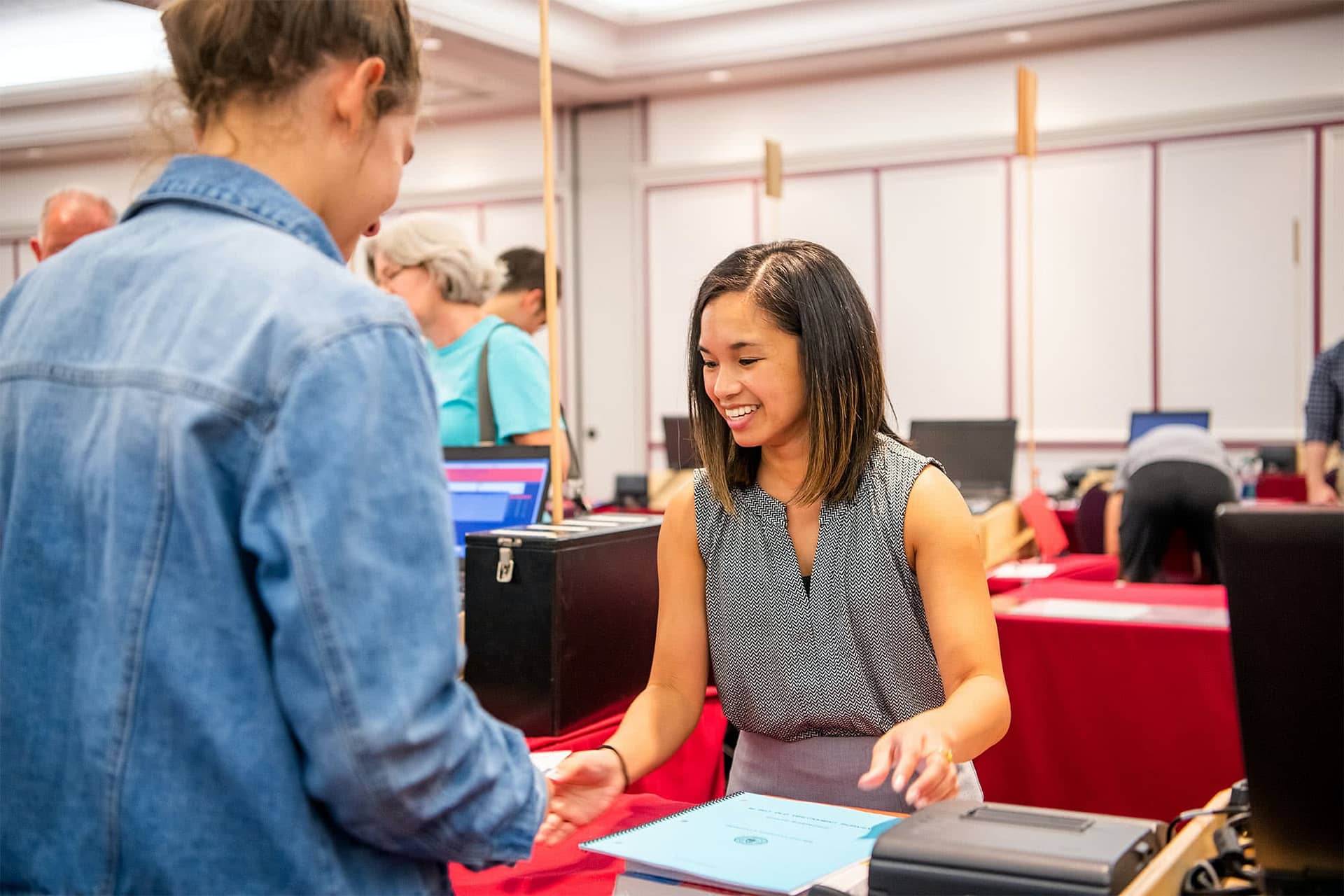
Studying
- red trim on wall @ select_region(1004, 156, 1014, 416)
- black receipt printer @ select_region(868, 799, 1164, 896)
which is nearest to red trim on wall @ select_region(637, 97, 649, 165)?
red trim on wall @ select_region(1004, 156, 1014, 416)

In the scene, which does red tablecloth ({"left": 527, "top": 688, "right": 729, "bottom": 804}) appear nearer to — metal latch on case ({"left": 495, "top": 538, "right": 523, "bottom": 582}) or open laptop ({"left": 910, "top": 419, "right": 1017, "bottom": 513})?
metal latch on case ({"left": 495, "top": 538, "right": 523, "bottom": 582})

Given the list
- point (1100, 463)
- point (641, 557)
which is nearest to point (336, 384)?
point (641, 557)

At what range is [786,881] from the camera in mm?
1031

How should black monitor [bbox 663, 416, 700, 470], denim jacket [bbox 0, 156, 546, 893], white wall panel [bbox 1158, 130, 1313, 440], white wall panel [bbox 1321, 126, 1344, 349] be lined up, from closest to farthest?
denim jacket [bbox 0, 156, 546, 893] < black monitor [bbox 663, 416, 700, 470] < white wall panel [bbox 1321, 126, 1344, 349] < white wall panel [bbox 1158, 130, 1313, 440]

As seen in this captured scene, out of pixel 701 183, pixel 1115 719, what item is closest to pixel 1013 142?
pixel 701 183

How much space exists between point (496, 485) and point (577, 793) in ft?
3.69

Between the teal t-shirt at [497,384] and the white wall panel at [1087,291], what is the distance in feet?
17.3

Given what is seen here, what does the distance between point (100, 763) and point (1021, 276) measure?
7.26m

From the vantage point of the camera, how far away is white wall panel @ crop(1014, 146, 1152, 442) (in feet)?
23.6

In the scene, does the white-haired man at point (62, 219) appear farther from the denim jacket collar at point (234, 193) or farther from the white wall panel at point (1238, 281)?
the white wall panel at point (1238, 281)

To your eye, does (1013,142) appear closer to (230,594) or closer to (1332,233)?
(1332,233)

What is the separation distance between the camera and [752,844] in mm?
1138

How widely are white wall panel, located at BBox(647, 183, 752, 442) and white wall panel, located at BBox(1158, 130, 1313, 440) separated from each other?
2.71 m

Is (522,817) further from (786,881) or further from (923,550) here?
(923,550)
